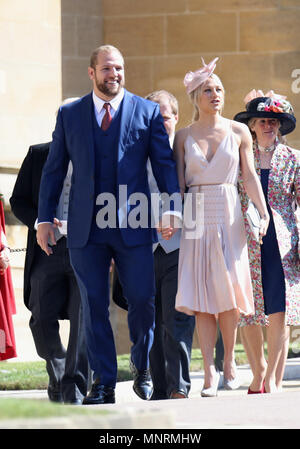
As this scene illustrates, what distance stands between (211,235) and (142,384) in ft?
3.24

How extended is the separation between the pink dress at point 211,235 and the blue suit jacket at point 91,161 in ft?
1.05

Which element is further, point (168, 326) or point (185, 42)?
point (185, 42)

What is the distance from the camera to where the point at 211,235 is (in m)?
7.90

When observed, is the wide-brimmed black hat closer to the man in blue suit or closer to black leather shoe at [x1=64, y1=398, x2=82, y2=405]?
the man in blue suit

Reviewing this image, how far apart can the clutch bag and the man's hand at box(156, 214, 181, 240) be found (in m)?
0.63

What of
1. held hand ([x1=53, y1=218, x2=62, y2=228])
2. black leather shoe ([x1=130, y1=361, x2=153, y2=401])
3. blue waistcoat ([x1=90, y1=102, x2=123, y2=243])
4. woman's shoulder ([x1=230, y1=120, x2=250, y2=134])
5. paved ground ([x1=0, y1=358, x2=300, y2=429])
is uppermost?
woman's shoulder ([x1=230, y1=120, x2=250, y2=134])

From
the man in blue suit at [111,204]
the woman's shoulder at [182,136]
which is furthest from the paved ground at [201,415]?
the woman's shoulder at [182,136]

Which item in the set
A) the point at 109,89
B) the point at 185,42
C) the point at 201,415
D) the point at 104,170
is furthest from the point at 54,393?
the point at 185,42

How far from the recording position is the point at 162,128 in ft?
25.0

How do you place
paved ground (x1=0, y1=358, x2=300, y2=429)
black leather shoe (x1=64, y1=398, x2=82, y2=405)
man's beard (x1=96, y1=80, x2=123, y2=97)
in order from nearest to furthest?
paved ground (x1=0, y1=358, x2=300, y2=429), man's beard (x1=96, y1=80, x2=123, y2=97), black leather shoe (x1=64, y1=398, x2=82, y2=405)

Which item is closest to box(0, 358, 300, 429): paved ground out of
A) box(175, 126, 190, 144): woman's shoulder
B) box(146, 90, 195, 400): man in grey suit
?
box(146, 90, 195, 400): man in grey suit

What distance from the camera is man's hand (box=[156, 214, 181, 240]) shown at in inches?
294

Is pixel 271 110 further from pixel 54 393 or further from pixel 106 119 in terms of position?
pixel 54 393
